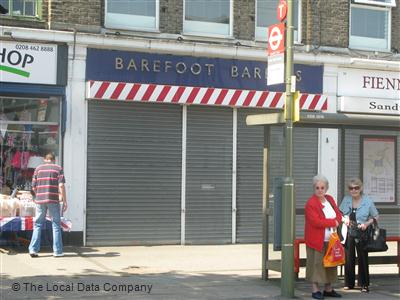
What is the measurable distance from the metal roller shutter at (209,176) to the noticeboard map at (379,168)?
3607 millimetres

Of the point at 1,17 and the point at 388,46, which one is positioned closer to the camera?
the point at 1,17

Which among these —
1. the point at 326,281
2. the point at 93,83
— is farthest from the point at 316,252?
the point at 93,83

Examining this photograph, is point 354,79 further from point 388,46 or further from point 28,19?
point 28,19

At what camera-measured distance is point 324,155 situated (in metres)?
14.5

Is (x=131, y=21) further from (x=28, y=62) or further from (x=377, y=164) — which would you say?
(x=377, y=164)

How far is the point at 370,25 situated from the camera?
1559 centimetres

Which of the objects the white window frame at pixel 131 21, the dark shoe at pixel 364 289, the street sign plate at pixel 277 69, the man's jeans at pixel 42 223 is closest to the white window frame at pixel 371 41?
the white window frame at pixel 131 21

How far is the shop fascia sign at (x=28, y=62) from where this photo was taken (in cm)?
1204

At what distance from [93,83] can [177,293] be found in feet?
18.0

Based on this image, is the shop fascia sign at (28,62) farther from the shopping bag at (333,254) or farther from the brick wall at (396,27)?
the brick wall at (396,27)

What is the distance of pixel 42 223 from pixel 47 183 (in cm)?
68

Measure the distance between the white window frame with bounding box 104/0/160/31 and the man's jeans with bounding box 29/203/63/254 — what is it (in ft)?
13.4

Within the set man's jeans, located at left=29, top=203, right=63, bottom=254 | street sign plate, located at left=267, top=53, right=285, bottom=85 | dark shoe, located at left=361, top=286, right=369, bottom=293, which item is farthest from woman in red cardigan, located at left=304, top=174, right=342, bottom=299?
man's jeans, located at left=29, top=203, right=63, bottom=254

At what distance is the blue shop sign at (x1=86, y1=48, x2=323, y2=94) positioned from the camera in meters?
12.8
